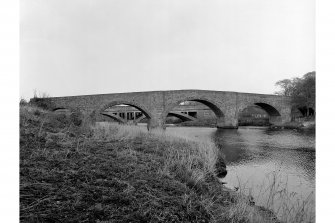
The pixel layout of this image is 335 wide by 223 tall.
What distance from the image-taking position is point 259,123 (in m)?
33.2

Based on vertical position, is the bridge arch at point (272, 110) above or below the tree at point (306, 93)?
below

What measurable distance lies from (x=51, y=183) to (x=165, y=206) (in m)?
1.31

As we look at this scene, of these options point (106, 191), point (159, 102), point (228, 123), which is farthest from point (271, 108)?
point (106, 191)

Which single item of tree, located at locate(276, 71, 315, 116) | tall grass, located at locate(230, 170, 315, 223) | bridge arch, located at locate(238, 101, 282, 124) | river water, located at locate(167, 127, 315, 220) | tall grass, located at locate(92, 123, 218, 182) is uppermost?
tree, located at locate(276, 71, 315, 116)

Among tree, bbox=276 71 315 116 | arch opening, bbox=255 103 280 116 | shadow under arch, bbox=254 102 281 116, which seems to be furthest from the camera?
arch opening, bbox=255 103 280 116

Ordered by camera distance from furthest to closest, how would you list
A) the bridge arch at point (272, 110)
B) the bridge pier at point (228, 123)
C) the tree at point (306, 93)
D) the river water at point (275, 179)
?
1. the bridge arch at point (272, 110)
2. the bridge pier at point (228, 123)
3. the tree at point (306, 93)
4. the river water at point (275, 179)

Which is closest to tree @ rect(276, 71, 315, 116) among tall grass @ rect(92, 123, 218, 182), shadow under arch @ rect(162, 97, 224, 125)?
shadow under arch @ rect(162, 97, 224, 125)

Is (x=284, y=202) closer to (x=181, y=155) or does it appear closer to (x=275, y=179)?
(x=275, y=179)

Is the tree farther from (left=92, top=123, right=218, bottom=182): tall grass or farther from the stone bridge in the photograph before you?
(left=92, top=123, right=218, bottom=182): tall grass

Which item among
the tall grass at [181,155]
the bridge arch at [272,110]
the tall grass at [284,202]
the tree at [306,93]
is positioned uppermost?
the tree at [306,93]

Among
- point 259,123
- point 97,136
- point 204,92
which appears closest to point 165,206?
point 97,136

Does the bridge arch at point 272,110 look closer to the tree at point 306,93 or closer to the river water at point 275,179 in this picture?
the tree at point 306,93

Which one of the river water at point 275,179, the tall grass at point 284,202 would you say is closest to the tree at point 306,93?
the river water at point 275,179
